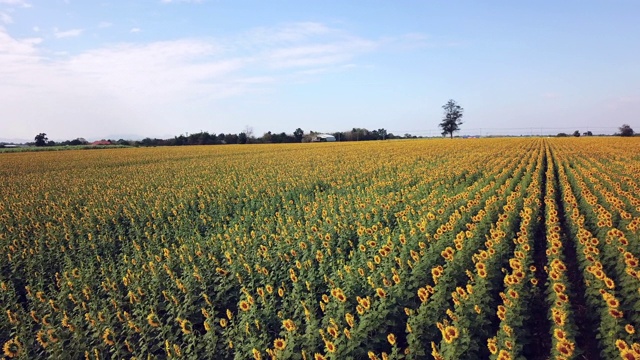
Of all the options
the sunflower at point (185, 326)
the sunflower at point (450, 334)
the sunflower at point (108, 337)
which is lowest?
the sunflower at point (108, 337)

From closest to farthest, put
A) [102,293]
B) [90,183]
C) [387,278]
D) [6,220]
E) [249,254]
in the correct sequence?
[387,278] < [102,293] < [249,254] < [6,220] < [90,183]

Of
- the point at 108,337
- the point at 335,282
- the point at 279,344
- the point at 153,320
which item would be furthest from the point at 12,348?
the point at 335,282

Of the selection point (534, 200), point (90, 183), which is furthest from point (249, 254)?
point (90, 183)

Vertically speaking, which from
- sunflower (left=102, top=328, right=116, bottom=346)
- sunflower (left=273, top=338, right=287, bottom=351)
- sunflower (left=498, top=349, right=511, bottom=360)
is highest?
sunflower (left=498, top=349, right=511, bottom=360)

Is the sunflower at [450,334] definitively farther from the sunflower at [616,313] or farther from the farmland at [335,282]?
the sunflower at [616,313]

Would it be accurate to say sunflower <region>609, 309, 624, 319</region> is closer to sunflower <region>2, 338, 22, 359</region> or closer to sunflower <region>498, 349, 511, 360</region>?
sunflower <region>498, 349, 511, 360</region>

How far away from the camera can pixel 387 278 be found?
5.23 meters

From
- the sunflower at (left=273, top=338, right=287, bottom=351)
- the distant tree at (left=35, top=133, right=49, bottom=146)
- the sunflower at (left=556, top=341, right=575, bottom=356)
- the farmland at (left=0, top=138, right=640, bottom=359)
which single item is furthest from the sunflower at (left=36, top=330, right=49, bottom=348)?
the distant tree at (left=35, top=133, right=49, bottom=146)

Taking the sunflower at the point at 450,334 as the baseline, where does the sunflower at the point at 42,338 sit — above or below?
below

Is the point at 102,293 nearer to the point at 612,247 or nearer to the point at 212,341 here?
the point at 212,341

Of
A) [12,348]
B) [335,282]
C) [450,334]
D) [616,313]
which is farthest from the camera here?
[335,282]

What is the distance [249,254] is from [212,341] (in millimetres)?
2889

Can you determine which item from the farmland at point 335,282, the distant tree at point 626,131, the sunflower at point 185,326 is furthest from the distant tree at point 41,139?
the distant tree at point 626,131

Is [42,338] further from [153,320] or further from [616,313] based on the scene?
[616,313]
